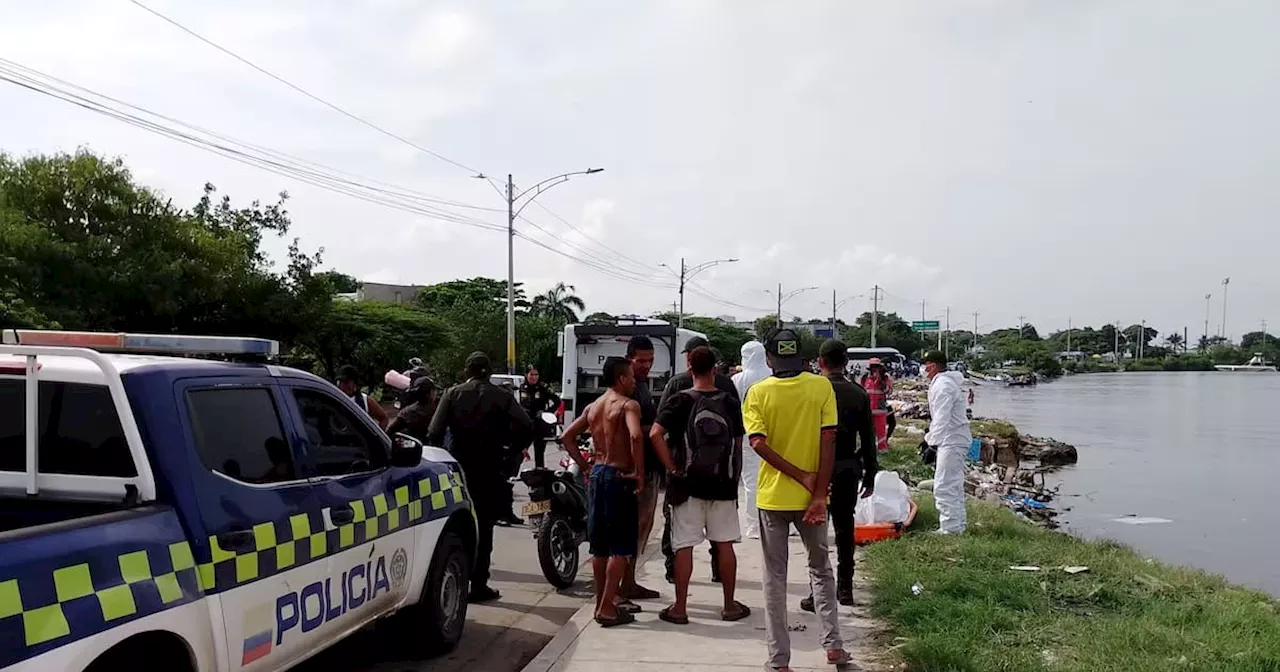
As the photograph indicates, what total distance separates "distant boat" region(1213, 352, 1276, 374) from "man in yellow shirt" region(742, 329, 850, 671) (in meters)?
171

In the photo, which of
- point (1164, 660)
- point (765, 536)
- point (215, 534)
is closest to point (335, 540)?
point (215, 534)

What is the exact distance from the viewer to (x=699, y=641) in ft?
19.5

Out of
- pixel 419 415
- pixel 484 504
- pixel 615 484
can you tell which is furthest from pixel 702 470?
pixel 419 415

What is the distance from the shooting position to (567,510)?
7.61 m

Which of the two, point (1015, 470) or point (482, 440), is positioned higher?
point (482, 440)

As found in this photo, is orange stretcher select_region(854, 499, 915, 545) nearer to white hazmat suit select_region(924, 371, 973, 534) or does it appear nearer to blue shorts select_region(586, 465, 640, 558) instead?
white hazmat suit select_region(924, 371, 973, 534)

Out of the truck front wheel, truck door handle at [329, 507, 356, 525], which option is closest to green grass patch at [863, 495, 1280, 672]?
the truck front wheel

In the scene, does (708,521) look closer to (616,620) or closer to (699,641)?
(699,641)

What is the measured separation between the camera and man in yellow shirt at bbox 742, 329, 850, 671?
203 inches

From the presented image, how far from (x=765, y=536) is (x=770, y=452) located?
1.53ft

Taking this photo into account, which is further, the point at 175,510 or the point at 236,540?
the point at 236,540

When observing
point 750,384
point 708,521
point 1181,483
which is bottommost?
point 1181,483

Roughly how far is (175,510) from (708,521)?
3.47m

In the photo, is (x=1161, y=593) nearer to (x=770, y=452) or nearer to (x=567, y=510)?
(x=770, y=452)
